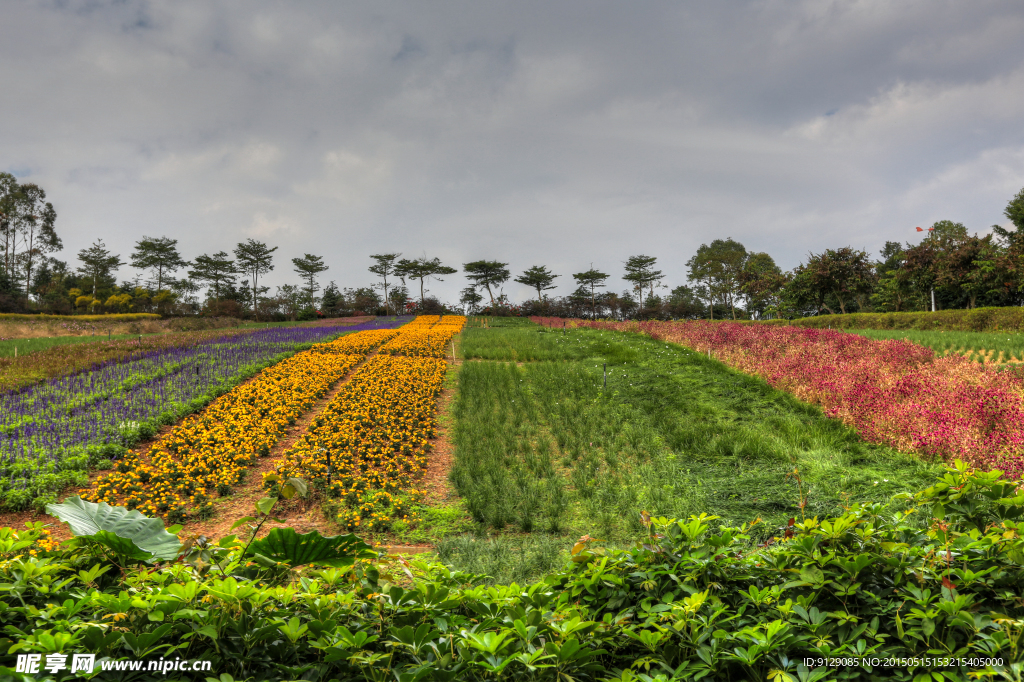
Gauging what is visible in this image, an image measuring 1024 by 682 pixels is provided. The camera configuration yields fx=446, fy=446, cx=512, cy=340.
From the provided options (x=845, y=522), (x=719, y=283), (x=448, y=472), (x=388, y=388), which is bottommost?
(x=448, y=472)

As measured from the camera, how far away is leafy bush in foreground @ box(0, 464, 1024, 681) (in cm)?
132

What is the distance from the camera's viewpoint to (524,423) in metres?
8.27

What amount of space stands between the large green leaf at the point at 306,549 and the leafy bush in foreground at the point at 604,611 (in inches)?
2.1

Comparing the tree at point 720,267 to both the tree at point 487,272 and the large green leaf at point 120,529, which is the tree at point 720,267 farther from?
the large green leaf at point 120,529

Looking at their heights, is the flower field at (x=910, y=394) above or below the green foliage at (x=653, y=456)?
above

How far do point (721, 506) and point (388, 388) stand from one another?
24.3 ft

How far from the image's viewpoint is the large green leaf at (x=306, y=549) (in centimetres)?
170

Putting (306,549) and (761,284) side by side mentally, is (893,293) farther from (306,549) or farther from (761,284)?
(306,549)

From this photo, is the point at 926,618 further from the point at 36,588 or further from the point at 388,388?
the point at 388,388

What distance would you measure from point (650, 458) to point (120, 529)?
5.88 meters

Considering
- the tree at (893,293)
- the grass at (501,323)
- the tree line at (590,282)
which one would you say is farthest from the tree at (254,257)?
the tree at (893,293)

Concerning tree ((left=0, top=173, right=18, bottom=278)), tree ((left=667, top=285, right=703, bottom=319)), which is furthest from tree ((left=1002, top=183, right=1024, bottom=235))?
tree ((left=0, top=173, right=18, bottom=278))

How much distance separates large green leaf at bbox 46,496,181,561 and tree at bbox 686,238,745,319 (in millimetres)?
52781

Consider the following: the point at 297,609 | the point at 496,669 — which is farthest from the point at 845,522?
the point at 297,609
